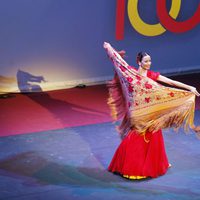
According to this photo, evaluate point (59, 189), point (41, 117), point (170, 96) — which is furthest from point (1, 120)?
point (170, 96)

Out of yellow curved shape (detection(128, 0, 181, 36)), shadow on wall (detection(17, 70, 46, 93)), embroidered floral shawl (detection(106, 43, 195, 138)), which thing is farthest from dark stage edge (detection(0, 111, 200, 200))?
yellow curved shape (detection(128, 0, 181, 36))

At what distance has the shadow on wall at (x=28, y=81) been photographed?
7.82m

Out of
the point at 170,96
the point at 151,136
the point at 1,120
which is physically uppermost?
the point at 170,96

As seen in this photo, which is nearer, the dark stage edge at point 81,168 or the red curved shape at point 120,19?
the dark stage edge at point 81,168

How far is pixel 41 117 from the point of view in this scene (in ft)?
22.7

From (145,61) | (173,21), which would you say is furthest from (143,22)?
(145,61)

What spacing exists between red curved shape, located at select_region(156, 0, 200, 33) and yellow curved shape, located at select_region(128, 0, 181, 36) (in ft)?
0.26

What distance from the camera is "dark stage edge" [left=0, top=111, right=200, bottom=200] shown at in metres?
4.87

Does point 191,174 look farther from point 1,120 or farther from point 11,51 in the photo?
point 11,51

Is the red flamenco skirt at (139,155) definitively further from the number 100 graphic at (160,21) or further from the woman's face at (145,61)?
the number 100 graphic at (160,21)

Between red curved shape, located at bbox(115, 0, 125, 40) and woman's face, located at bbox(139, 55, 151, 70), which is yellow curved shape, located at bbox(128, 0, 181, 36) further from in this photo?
woman's face, located at bbox(139, 55, 151, 70)

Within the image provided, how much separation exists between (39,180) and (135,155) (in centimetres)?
94

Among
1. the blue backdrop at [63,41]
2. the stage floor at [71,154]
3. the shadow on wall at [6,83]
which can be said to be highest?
the blue backdrop at [63,41]

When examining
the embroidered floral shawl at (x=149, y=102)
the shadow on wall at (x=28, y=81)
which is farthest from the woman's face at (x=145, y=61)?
the shadow on wall at (x=28, y=81)
